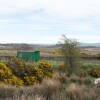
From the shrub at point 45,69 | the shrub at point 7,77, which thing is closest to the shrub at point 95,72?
the shrub at point 45,69

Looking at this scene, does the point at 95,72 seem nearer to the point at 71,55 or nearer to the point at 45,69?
the point at 71,55

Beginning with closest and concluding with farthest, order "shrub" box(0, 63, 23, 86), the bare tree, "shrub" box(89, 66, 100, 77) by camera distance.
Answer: "shrub" box(0, 63, 23, 86) < the bare tree < "shrub" box(89, 66, 100, 77)

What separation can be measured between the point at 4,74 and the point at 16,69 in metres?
2.70

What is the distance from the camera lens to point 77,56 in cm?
3259

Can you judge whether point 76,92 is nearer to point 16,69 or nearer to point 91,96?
point 91,96

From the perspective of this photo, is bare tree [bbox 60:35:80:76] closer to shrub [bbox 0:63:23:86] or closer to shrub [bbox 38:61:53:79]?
shrub [bbox 38:61:53:79]

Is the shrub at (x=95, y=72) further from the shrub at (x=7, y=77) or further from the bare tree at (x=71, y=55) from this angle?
the shrub at (x=7, y=77)

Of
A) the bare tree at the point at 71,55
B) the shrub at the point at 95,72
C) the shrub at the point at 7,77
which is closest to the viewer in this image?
the shrub at the point at 7,77

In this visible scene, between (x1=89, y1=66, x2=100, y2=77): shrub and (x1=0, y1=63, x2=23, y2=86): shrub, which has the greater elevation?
(x1=0, y1=63, x2=23, y2=86): shrub

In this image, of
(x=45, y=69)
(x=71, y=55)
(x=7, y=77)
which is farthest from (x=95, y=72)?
(x=7, y=77)

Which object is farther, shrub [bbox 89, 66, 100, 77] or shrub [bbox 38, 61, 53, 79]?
shrub [bbox 89, 66, 100, 77]

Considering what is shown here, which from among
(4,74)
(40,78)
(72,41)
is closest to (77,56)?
(72,41)

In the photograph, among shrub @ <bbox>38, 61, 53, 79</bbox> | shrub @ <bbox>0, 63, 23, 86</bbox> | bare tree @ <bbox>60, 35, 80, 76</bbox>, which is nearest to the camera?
shrub @ <bbox>0, 63, 23, 86</bbox>

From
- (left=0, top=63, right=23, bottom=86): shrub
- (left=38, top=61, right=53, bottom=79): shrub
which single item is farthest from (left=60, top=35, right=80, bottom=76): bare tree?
(left=0, top=63, right=23, bottom=86): shrub
